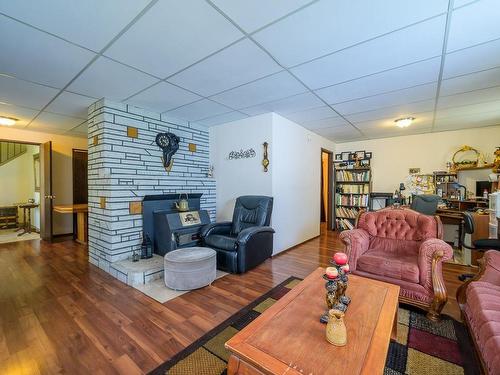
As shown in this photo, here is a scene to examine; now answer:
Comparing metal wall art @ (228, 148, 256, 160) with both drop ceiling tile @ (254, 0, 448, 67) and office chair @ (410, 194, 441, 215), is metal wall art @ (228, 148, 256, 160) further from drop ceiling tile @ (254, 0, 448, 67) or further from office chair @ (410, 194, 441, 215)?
office chair @ (410, 194, 441, 215)

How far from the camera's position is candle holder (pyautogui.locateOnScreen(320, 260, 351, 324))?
1373 millimetres

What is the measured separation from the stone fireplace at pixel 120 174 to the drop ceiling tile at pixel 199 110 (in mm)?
260

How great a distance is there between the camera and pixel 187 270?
2.46 m

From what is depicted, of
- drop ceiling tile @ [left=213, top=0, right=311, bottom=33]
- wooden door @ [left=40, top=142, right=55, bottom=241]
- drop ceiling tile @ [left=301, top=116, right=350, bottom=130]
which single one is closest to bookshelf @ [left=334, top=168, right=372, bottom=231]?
drop ceiling tile @ [left=301, top=116, right=350, bottom=130]

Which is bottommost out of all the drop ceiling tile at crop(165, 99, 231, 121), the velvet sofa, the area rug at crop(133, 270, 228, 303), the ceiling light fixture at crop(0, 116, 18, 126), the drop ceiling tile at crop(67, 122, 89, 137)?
the area rug at crop(133, 270, 228, 303)

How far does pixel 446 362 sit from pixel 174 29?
2.94 meters

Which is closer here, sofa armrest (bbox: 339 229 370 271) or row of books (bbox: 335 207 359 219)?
sofa armrest (bbox: 339 229 370 271)

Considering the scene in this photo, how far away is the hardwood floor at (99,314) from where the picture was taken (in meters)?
1.54

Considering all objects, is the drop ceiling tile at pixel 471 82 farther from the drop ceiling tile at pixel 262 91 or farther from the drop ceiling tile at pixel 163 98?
the drop ceiling tile at pixel 163 98

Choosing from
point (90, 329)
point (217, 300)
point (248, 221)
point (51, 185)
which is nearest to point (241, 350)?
point (217, 300)

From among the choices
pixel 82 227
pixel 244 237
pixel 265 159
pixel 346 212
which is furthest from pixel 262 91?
pixel 82 227

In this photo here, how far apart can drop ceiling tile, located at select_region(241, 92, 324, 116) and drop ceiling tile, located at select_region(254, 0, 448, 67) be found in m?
1.01

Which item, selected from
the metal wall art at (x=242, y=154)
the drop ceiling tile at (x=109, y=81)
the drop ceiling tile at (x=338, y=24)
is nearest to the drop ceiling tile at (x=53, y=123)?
the drop ceiling tile at (x=109, y=81)

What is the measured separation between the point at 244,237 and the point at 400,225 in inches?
74.4
